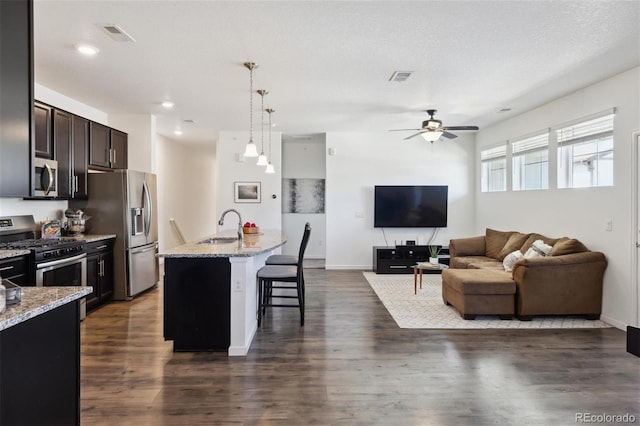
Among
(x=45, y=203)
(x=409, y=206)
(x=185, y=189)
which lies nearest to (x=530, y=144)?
(x=409, y=206)

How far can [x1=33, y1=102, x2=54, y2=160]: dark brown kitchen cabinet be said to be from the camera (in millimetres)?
3750

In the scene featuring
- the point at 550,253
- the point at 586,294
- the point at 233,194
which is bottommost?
the point at 586,294

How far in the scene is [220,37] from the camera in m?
2.97

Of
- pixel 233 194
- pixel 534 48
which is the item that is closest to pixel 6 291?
pixel 534 48

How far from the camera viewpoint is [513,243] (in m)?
5.31

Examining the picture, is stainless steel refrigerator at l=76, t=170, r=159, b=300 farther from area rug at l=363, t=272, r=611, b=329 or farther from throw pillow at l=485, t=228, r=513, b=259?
throw pillow at l=485, t=228, r=513, b=259

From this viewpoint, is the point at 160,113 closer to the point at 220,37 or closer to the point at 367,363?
the point at 220,37

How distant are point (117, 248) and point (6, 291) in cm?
371

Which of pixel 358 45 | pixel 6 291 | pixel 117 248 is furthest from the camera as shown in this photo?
pixel 117 248

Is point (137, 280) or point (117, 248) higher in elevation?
point (117, 248)

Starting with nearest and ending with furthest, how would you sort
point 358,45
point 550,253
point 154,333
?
point 358,45 → point 154,333 → point 550,253

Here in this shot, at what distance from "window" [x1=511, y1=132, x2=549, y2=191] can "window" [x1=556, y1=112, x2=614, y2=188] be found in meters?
0.32

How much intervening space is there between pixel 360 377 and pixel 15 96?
8.76ft

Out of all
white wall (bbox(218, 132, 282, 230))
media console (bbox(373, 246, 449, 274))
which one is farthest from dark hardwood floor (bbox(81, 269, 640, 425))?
white wall (bbox(218, 132, 282, 230))
